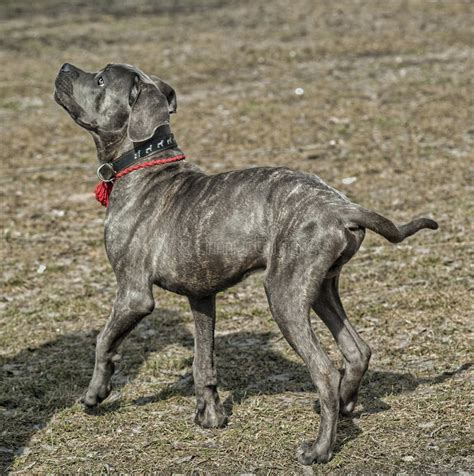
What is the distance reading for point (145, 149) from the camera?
6.07m

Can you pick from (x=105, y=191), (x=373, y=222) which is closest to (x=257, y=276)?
(x=105, y=191)

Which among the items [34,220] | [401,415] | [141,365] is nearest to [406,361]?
[401,415]

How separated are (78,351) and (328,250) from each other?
2974 millimetres

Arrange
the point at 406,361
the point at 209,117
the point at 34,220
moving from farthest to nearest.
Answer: the point at 209,117
the point at 34,220
the point at 406,361

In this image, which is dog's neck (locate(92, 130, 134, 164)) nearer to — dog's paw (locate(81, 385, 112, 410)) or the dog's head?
the dog's head

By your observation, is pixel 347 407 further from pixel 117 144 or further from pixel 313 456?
pixel 117 144

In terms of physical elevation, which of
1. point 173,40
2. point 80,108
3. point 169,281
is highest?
point 80,108

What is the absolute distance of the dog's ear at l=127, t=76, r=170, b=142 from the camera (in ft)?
19.3

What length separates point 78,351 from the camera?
7.36 m

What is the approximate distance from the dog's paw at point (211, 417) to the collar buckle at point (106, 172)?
63.9 inches

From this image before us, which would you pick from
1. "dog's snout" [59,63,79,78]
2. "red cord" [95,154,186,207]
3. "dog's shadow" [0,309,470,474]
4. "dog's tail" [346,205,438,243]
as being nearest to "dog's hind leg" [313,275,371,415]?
"dog's shadow" [0,309,470,474]

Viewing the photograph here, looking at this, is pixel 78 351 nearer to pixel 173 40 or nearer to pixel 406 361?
pixel 406 361

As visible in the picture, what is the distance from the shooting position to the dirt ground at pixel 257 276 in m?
5.73

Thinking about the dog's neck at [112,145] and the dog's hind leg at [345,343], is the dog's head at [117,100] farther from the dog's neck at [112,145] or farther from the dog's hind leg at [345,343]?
the dog's hind leg at [345,343]
